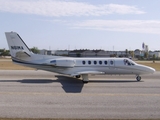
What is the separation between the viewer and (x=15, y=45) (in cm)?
2420

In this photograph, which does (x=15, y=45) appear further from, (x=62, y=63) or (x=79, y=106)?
(x=79, y=106)

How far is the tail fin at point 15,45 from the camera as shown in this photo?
24.1 m

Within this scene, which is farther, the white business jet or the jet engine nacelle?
the white business jet

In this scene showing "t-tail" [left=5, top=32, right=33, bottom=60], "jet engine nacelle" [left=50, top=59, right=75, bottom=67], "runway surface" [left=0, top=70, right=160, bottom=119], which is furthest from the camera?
"t-tail" [left=5, top=32, right=33, bottom=60]

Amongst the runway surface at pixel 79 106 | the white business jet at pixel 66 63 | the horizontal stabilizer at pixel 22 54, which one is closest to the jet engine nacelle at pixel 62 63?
the white business jet at pixel 66 63

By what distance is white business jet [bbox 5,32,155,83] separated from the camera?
24.0 metres

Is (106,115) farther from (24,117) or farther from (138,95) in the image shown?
(138,95)

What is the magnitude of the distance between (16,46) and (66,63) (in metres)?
4.84

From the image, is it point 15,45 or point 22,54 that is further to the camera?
point 15,45

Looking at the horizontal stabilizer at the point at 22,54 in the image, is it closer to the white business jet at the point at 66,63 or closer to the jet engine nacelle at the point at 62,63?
the white business jet at the point at 66,63

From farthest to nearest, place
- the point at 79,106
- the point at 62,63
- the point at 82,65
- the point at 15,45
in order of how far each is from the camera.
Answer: the point at 82,65, the point at 15,45, the point at 62,63, the point at 79,106

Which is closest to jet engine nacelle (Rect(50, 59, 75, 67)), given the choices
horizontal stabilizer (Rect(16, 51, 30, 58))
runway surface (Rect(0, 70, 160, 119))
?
horizontal stabilizer (Rect(16, 51, 30, 58))

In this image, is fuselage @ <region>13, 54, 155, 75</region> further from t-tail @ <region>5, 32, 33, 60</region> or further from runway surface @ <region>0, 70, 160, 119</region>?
runway surface @ <region>0, 70, 160, 119</region>

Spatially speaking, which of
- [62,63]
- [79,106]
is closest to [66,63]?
[62,63]
